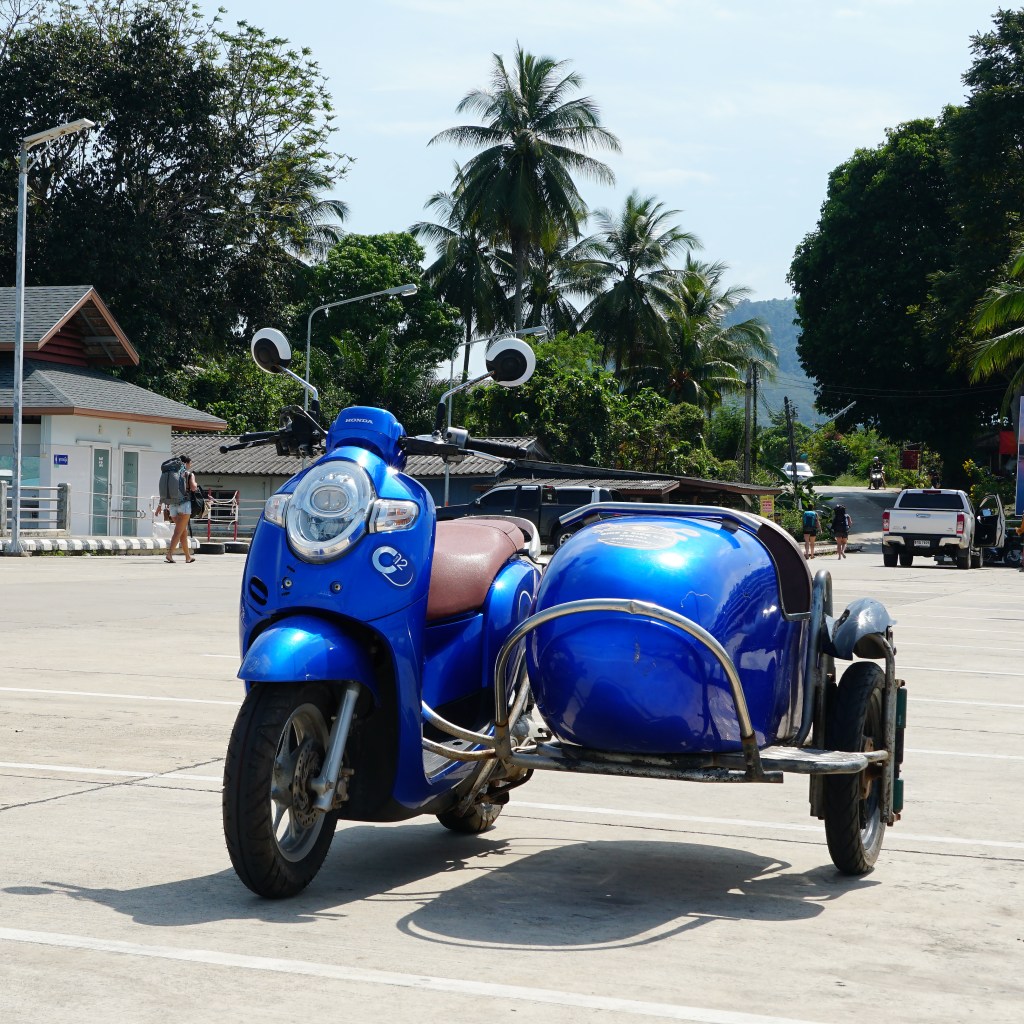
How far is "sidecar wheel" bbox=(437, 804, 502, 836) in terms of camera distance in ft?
19.1

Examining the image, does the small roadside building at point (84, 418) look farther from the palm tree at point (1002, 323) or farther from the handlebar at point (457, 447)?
the handlebar at point (457, 447)

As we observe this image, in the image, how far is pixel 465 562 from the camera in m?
5.36

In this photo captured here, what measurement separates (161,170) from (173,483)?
2474 centimetres

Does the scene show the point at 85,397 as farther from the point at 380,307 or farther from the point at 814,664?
the point at 814,664

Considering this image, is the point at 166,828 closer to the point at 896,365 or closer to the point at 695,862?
the point at 695,862

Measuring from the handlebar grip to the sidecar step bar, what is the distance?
1.03m

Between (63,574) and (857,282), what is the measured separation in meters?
43.7

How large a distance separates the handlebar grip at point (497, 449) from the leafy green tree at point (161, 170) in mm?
42086

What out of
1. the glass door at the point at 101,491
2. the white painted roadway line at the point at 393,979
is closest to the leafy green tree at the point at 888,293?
the glass door at the point at 101,491

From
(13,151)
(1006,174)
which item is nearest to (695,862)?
(13,151)

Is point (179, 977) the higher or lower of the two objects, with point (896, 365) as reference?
lower

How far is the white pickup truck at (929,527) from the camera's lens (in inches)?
1396

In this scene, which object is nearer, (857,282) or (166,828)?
(166,828)

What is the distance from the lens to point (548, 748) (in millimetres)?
4992
